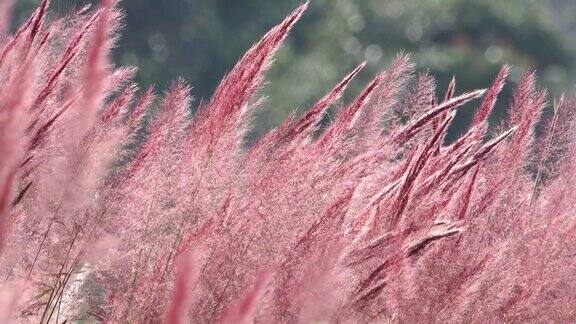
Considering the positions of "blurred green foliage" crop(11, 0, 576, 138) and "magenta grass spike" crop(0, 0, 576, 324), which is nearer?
"magenta grass spike" crop(0, 0, 576, 324)

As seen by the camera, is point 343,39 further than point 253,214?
Yes

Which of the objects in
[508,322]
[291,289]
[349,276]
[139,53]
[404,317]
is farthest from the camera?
[139,53]

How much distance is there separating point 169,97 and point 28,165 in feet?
1.23

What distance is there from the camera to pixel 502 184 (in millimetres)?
2207

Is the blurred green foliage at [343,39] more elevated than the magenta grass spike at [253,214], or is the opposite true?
the magenta grass spike at [253,214]

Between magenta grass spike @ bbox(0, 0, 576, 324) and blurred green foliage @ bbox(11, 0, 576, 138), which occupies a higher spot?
magenta grass spike @ bbox(0, 0, 576, 324)

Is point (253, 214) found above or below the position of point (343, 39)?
above

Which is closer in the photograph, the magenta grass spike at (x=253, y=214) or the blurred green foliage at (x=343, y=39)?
the magenta grass spike at (x=253, y=214)

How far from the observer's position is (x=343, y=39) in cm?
1705

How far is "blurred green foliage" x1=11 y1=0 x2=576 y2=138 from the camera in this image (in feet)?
47.3

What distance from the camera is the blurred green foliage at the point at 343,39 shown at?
567 inches

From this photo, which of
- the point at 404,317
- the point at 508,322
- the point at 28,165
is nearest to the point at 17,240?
the point at 28,165

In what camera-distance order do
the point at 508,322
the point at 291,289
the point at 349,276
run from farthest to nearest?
the point at 508,322 → the point at 349,276 → the point at 291,289

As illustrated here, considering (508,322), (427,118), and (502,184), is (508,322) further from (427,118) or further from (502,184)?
(427,118)
